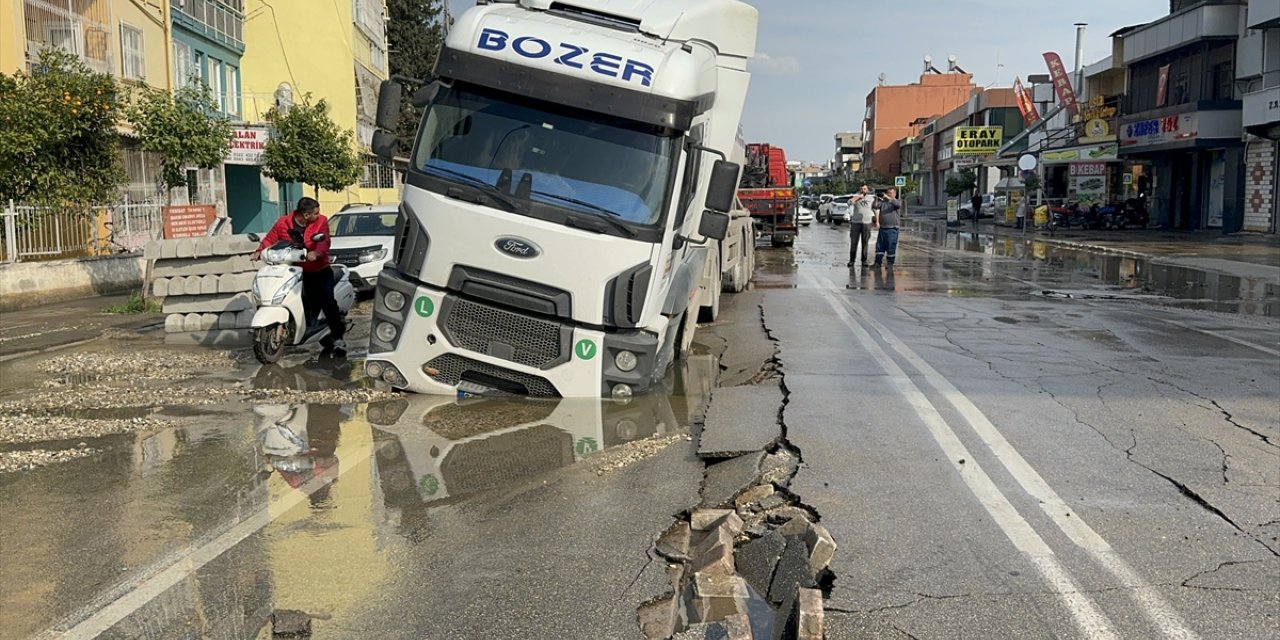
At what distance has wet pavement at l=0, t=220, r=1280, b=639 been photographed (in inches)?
172

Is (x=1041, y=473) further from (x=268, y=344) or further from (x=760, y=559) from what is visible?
(x=268, y=344)

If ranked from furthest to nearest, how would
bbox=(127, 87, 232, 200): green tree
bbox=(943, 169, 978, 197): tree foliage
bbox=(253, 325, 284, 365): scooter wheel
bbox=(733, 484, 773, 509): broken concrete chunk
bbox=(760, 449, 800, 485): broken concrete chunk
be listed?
bbox=(943, 169, 978, 197): tree foliage → bbox=(127, 87, 232, 200): green tree → bbox=(253, 325, 284, 365): scooter wheel → bbox=(760, 449, 800, 485): broken concrete chunk → bbox=(733, 484, 773, 509): broken concrete chunk

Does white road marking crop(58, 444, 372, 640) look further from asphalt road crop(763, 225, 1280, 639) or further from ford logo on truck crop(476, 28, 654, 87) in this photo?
ford logo on truck crop(476, 28, 654, 87)

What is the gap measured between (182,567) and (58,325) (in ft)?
36.6

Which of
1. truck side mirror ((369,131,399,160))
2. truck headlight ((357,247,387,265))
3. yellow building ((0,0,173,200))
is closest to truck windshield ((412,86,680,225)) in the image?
truck side mirror ((369,131,399,160))

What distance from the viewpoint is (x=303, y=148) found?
29.8m

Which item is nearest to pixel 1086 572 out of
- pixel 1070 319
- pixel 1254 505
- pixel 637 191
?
pixel 1254 505

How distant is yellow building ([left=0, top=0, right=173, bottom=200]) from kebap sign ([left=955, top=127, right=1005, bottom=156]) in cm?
4407

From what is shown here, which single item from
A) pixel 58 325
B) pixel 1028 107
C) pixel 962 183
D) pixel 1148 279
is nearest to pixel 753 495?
pixel 58 325

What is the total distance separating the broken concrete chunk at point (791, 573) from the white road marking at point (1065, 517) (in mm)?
1371

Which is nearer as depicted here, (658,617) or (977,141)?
(658,617)

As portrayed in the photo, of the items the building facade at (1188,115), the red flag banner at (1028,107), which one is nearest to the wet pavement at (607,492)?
the building facade at (1188,115)

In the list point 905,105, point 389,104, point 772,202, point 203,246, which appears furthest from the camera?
point 905,105

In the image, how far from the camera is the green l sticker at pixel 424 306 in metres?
8.34
